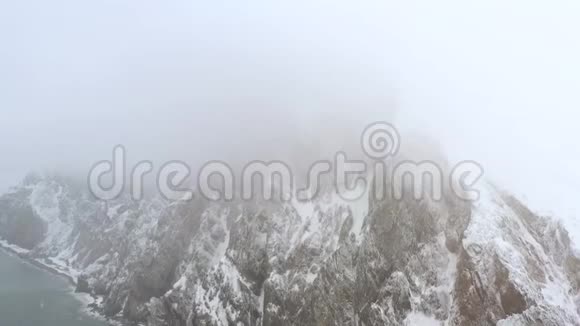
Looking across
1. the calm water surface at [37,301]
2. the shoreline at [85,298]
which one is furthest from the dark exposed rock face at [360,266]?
the calm water surface at [37,301]

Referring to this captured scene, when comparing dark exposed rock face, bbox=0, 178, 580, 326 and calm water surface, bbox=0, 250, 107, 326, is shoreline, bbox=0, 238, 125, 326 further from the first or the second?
dark exposed rock face, bbox=0, 178, 580, 326

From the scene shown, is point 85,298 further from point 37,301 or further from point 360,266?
point 360,266

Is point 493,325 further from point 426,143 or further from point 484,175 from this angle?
point 426,143

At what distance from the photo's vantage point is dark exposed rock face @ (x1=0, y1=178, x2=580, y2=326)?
5869 cm

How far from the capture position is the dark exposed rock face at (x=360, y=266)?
5869 centimetres

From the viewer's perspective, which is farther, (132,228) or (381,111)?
(132,228)

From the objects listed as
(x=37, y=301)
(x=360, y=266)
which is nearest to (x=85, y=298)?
(x=37, y=301)

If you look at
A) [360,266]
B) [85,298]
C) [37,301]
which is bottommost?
[37,301]

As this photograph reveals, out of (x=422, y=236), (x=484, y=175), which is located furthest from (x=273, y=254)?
(x=484, y=175)

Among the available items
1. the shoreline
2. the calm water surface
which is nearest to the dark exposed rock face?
the shoreline

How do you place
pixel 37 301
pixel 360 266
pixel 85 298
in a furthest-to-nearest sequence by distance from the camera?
1. pixel 85 298
2. pixel 37 301
3. pixel 360 266

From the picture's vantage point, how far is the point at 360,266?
244 feet

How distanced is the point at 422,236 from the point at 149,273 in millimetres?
83720

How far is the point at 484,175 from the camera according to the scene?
80.5m
